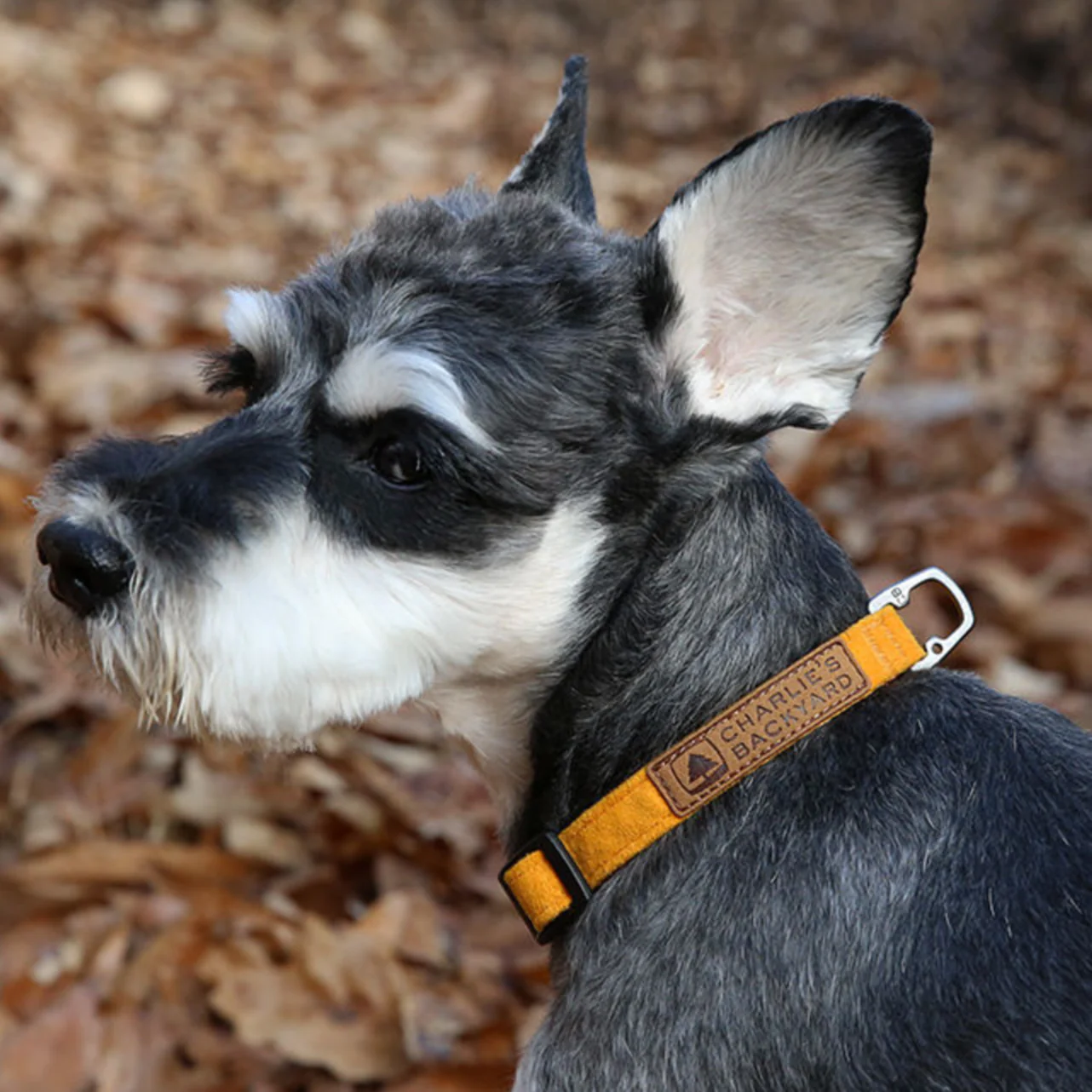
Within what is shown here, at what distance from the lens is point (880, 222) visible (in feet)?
7.59

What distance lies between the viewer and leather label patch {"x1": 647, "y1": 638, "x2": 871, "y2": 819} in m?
2.29

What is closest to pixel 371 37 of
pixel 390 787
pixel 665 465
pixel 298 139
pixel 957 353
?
pixel 298 139

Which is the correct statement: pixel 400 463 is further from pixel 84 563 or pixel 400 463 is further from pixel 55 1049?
pixel 55 1049

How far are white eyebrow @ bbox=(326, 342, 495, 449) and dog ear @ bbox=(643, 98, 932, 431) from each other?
43 cm

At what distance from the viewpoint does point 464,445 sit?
2342 millimetres

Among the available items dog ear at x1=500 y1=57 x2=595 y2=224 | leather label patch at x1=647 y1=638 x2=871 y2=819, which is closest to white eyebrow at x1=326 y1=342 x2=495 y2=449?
leather label patch at x1=647 y1=638 x2=871 y2=819

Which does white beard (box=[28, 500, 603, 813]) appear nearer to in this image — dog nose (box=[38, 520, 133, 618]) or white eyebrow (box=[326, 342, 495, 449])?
dog nose (box=[38, 520, 133, 618])

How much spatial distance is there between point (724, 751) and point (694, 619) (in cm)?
27

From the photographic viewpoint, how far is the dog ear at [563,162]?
9.73 feet

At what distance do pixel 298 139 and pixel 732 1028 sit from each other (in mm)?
8868

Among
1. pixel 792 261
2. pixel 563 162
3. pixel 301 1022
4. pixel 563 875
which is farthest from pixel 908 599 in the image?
pixel 301 1022

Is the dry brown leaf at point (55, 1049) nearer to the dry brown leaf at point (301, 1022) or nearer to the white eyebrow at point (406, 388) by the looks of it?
the dry brown leaf at point (301, 1022)

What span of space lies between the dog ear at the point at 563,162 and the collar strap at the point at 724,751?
1.17 m

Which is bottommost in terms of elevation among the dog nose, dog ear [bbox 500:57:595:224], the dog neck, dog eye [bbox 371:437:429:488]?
the dog neck
